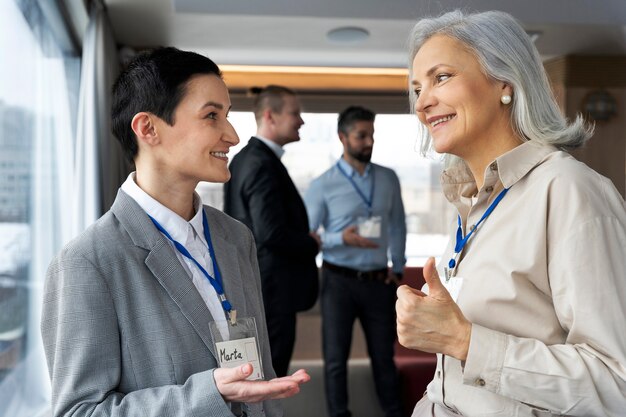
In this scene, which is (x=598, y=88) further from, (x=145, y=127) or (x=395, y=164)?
(x=145, y=127)

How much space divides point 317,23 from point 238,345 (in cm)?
471

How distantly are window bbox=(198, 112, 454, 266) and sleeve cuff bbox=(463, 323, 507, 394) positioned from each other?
24.5ft

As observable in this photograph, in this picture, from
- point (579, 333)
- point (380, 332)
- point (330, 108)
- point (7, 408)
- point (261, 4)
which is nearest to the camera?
point (579, 333)

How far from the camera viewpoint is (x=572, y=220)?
1.29 metres

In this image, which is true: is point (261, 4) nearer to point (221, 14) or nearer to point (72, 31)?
point (221, 14)

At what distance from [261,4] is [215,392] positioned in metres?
4.56

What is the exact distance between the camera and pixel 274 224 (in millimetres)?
3791

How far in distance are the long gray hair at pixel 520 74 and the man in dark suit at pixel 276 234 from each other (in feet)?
7.52

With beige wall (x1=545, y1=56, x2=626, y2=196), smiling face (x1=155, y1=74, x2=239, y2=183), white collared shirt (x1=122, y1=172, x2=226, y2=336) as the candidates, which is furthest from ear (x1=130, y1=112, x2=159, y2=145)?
beige wall (x1=545, y1=56, x2=626, y2=196)

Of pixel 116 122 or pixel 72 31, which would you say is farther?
pixel 72 31

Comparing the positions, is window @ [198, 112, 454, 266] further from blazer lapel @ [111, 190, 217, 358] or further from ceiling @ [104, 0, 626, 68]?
blazer lapel @ [111, 190, 217, 358]

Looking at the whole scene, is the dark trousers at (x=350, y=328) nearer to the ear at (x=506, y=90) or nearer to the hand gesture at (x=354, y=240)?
the hand gesture at (x=354, y=240)

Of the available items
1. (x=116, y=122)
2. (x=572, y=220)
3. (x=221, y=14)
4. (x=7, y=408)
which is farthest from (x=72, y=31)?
(x=572, y=220)

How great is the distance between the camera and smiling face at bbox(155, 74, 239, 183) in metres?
1.60
